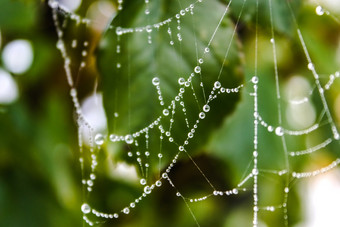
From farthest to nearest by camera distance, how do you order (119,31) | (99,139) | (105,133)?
(105,133) < (99,139) < (119,31)

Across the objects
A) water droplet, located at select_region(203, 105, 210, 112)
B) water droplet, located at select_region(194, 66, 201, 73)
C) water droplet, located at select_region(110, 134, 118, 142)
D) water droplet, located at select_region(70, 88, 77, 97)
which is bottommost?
water droplet, located at select_region(110, 134, 118, 142)

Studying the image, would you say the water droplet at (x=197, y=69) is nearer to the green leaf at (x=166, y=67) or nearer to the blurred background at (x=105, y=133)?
the green leaf at (x=166, y=67)

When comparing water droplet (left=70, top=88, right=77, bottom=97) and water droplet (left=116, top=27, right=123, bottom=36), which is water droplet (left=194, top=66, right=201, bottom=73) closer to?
water droplet (left=116, top=27, right=123, bottom=36)

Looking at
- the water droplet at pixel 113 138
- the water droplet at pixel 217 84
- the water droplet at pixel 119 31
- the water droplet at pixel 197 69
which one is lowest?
the water droplet at pixel 113 138

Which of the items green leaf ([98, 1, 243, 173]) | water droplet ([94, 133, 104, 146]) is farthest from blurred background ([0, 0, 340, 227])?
green leaf ([98, 1, 243, 173])

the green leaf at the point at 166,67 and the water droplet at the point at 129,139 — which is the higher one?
the green leaf at the point at 166,67

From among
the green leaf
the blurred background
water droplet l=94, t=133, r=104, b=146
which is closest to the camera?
the green leaf

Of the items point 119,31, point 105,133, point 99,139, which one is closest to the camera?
point 119,31

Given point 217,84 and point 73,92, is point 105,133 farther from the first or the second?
point 217,84

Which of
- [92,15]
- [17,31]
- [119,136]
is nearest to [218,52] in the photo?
[119,136]

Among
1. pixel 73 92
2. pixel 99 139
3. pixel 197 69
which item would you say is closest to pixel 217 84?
pixel 197 69

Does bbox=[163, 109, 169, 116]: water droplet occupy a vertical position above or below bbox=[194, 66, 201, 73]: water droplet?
below

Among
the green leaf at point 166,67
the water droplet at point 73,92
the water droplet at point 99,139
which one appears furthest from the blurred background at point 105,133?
the green leaf at point 166,67
